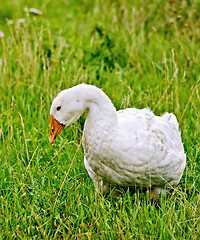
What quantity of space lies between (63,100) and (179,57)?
252 cm

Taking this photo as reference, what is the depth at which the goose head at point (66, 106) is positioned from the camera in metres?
2.78

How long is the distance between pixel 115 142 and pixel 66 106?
40 centimetres

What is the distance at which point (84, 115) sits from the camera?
4086 mm

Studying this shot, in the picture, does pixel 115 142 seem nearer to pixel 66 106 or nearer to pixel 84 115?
pixel 66 106

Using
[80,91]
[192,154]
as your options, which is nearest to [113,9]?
[192,154]

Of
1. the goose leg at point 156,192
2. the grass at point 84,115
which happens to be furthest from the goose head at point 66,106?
the goose leg at point 156,192

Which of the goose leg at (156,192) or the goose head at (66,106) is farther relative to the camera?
the goose leg at (156,192)

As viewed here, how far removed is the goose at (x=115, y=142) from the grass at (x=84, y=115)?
0.18 m

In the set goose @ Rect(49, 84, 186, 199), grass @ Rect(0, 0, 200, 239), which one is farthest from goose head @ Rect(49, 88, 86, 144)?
grass @ Rect(0, 0, 200, 239)

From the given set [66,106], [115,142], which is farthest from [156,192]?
[66,106]

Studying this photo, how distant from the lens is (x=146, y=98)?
422 cm

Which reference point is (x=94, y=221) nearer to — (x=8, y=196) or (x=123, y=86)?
(x=8, y=196)

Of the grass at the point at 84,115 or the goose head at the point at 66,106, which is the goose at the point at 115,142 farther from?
the grass at the point at 84,115

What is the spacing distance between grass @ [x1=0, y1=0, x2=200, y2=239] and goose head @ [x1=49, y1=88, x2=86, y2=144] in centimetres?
39
